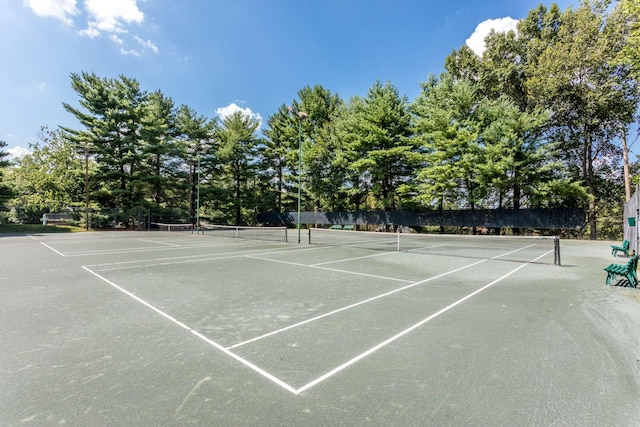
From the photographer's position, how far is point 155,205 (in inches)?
1380

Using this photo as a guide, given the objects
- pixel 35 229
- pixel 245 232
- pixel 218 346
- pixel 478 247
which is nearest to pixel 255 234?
pixel 245 232

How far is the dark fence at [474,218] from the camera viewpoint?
70.5ft

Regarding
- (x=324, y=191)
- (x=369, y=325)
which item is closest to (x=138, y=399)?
(x=369, y=325)

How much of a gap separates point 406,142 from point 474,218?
10133mm

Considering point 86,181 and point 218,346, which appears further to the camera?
point 86,181

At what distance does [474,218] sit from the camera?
83.0 ft

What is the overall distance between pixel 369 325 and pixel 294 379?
174 centimetres

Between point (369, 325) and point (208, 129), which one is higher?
point (208, 129)

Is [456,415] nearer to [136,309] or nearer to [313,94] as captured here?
[136,309]

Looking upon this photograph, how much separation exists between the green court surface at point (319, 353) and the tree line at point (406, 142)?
1245 centimetres

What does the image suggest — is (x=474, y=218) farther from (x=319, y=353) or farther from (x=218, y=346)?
(x=218, y=346)

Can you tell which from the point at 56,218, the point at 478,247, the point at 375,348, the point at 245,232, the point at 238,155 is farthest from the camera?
the point at 238,155

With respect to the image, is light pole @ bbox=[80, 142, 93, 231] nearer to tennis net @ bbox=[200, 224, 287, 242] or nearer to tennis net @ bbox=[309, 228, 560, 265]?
tennis net @ bbox=[200, 224, 287, 242]

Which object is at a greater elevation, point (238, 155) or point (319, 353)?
point (238, 155)
